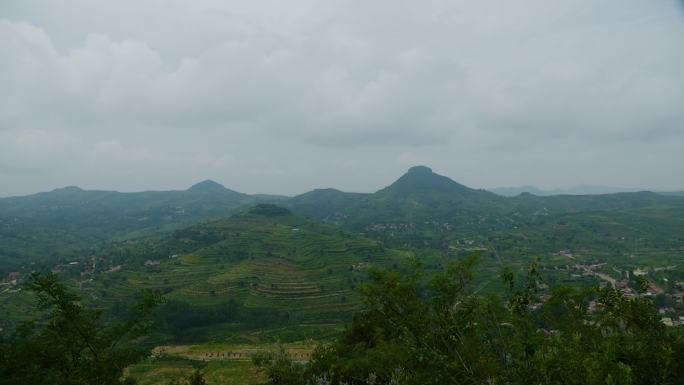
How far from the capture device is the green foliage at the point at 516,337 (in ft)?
20.7

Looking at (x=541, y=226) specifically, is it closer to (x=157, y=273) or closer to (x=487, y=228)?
(x=487, y=228)

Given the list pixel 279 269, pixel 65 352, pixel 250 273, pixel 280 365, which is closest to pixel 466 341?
pixel 280 365

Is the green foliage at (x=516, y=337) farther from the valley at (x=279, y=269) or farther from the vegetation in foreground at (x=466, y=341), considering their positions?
the valley at (x=279, y=269)

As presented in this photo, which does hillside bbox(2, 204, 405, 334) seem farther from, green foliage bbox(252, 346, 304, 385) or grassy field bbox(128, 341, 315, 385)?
green foliage bbox(252, 346, 304, 385)

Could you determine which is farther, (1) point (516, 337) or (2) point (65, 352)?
(2) point (65, 352)

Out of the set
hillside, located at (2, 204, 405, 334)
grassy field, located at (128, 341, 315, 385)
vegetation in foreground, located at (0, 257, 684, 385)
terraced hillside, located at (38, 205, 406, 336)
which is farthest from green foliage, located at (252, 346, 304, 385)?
terraced hillside, located at (38, 205, 406, 336)

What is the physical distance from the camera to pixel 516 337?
753 cm

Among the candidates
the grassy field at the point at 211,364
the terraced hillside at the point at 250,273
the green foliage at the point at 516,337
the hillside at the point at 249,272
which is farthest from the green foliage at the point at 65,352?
the terraced hillside at the point at 250,273

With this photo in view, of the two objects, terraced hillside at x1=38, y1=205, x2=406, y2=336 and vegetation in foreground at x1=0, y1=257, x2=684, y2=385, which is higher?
vegetation in foreground at x1=0, y1=257, x2=684, y2=385

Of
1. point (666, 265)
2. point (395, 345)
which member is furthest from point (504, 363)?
point (666, 265)

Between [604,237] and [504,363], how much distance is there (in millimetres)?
168572

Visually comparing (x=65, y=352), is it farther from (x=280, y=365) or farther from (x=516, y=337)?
(x=516, y=337)

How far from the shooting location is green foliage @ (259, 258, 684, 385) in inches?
249

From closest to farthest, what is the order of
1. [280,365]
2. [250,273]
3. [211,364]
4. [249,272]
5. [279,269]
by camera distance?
[280,365] < [211,364] < [250,273] < [249,272] < [279,269]
